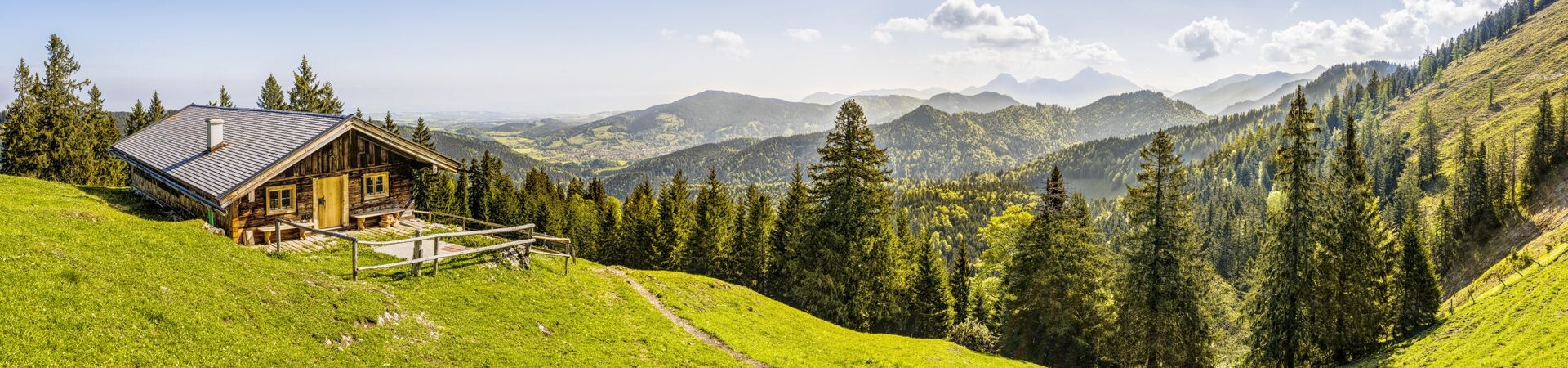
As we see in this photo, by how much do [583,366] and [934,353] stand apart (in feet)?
73.3

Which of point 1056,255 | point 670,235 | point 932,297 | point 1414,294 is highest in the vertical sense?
point 1056,255

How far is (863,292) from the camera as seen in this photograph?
1847 inches

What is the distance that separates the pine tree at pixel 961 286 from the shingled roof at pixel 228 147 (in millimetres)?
49555

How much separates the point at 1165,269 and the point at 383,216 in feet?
146

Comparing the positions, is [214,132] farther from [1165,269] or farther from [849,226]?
[1165,269]

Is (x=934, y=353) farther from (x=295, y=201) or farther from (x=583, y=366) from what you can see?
(x=295, y=201)

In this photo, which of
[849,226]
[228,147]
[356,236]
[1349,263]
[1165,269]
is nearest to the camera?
[356,236]

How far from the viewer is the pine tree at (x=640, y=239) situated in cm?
7169

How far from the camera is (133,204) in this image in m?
32.6

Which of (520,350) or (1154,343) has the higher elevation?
(520,350)

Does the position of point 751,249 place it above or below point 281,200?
below

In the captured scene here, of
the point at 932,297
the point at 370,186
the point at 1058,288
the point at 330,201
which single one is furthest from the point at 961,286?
the point at 330,201

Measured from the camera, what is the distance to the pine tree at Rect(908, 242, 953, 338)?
62844 millimetres

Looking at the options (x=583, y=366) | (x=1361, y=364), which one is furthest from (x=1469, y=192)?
(x=583, y=366)
